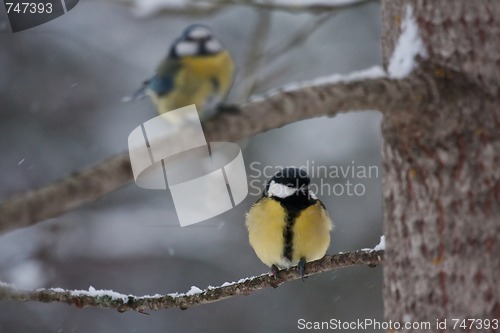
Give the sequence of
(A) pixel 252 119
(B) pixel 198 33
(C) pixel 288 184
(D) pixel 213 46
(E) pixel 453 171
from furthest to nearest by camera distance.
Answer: (C) pixel 288 184 < (B) pixel 198 33 < (D) pixel 213 46 < (E) pixel 453 171 < (A) pixel 252 119

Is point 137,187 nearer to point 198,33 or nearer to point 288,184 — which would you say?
point 288,184

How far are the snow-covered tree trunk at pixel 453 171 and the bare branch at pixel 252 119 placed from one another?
0.29 feet

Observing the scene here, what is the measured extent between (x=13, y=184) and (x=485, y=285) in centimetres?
534

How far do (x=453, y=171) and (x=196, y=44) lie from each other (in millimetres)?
942

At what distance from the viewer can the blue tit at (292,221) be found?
129 inches

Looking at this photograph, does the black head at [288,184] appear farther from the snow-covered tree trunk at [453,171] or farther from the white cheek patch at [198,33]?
the snow-covered tree trunk at [453,171]

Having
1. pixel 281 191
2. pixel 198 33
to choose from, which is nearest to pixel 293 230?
pixel 281 191

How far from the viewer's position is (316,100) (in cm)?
156

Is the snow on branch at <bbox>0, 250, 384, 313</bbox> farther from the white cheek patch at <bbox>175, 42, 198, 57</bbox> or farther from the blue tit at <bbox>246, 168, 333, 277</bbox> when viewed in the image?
the white cheek patch at <bbox>175, 42, 198, 57</bbox>

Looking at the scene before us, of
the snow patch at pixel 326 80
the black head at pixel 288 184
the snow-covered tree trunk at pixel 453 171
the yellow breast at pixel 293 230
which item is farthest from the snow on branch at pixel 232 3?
the snow patch at pixel 326 80

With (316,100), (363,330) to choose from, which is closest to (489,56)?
(316,100)

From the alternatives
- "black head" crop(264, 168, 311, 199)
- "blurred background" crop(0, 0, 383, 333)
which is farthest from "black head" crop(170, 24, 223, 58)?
"blurred background" crop(0, 0, 383, 333)

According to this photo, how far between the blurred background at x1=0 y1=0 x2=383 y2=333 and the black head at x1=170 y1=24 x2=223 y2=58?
4.03m

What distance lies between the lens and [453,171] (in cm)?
185
